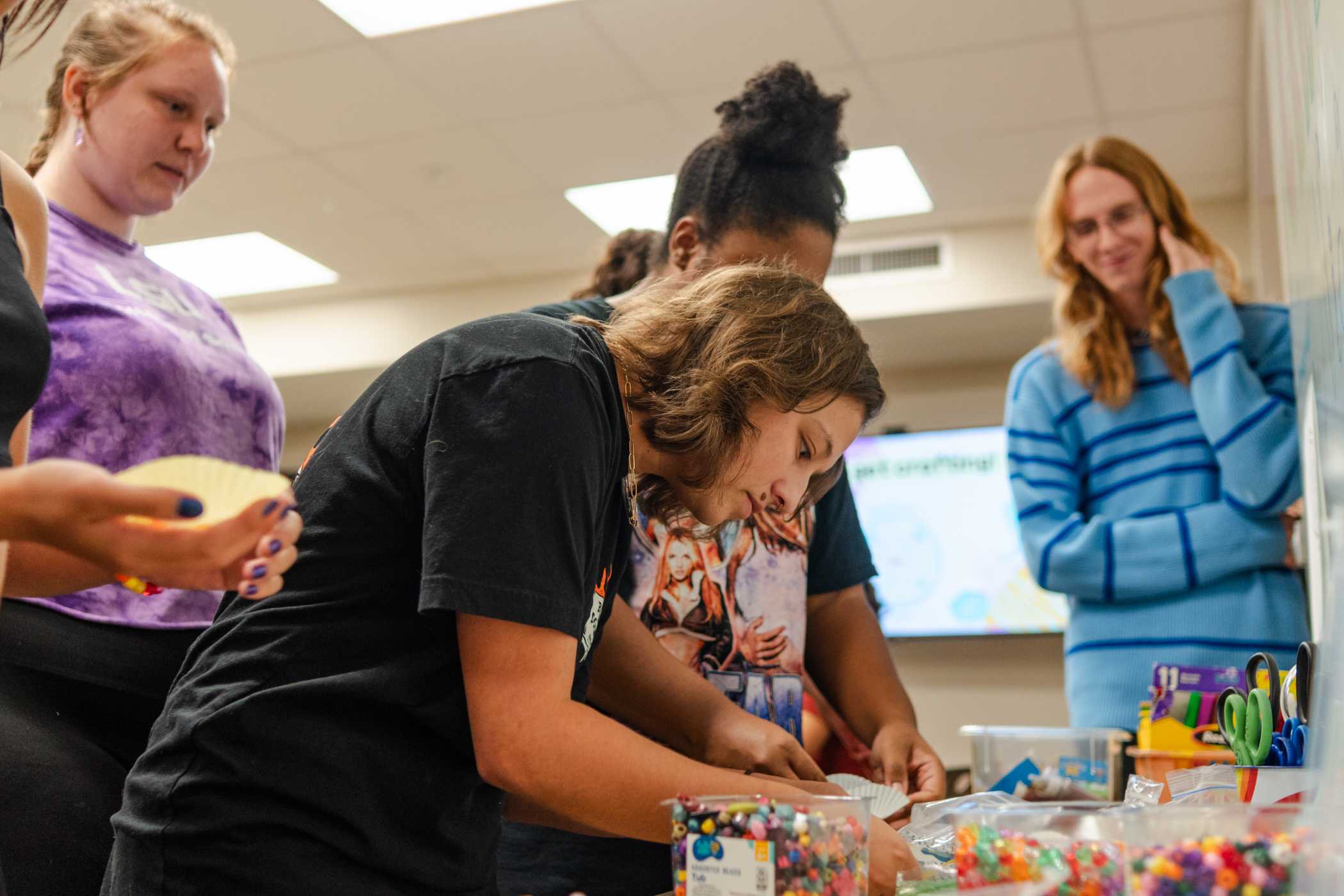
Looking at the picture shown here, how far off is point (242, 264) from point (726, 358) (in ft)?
15.0

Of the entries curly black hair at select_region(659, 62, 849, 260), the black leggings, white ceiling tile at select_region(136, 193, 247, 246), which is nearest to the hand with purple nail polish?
the black leggings

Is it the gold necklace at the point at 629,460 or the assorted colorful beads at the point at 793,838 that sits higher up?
the gold necklace at the point at 629,460

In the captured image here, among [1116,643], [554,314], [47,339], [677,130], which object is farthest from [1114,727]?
[677,130]

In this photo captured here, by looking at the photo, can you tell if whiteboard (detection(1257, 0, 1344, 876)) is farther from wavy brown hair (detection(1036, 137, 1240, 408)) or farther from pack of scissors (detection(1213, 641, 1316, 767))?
wavy brown hair (detection(1036, 137, 1240, 408))

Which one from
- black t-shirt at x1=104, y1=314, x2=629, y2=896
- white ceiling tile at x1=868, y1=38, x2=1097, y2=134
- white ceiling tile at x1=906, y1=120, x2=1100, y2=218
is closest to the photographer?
black t-shirt at x1=104, y1=314, x2=629, y2=896

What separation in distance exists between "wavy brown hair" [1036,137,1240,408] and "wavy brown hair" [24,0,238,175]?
1331 millimetres

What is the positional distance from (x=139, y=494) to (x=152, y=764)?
421 millimetres

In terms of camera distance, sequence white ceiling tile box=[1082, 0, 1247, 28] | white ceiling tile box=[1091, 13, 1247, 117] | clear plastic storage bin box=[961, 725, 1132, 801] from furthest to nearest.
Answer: white ceiling tile box=[1091, 13, 1247, 117], white ceiling tile box=[1082, 0, 1247, 28], clear plastic storage bin box=[961, 725, 1132, 801]

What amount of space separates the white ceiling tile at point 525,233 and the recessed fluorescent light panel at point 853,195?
0.10 metres

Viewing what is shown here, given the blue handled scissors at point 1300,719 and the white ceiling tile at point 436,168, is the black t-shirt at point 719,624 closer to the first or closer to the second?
the blue handled scissors at point 1300,719

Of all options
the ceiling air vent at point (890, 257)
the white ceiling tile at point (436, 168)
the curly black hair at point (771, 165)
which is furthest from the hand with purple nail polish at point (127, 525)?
the ceiling air vent at point (890, 257)

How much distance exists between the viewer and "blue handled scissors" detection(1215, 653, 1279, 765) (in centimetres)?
101

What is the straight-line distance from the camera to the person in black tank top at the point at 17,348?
88 cm

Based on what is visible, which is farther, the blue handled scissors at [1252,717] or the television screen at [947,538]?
the television screen at [947,538]
